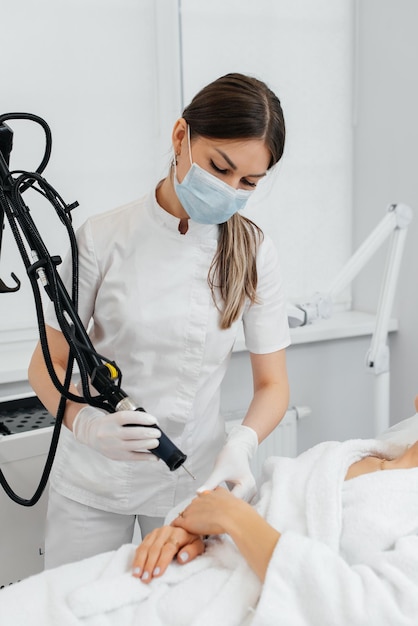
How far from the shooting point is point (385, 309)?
→ 6.17ft

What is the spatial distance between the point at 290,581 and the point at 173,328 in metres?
0.53

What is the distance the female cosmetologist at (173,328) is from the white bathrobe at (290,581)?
161 mm

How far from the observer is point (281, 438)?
7.25 ft

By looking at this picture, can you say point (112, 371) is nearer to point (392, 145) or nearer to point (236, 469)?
point (236, 469)

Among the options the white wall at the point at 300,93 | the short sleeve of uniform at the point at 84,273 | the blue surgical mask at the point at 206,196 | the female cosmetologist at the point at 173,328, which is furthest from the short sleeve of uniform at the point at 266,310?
the white wall at the point at 300,93

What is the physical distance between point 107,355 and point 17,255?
727 mm

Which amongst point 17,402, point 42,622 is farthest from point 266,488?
point 17,402

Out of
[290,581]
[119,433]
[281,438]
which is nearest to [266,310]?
[119,433]

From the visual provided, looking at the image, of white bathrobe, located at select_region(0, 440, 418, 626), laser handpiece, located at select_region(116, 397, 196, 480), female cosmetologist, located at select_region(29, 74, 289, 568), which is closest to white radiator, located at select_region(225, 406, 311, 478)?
female cosmetologist, located at select_region(29, 74, 289, 568)

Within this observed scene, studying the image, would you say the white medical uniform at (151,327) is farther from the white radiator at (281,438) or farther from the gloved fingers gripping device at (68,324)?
the white radiator at (281,438)

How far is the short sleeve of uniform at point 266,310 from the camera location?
1396mm

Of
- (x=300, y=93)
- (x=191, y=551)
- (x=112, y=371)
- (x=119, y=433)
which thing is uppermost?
(x=300, y=93)

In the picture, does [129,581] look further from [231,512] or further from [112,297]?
[112,297]

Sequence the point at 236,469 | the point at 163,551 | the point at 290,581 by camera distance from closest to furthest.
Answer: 1. the point at 290,581
2. the point at 163,551
3. the point at 236,469
